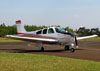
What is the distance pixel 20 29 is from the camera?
23.1m

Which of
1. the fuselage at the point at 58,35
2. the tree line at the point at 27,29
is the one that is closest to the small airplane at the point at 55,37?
the fuselage at the point at 58,35

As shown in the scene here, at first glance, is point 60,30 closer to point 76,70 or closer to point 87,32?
point 76,70

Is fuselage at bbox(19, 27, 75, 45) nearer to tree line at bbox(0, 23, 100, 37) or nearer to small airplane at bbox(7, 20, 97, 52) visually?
small airplane at bbox(7, 20, 97, 52)

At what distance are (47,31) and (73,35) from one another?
9.30ft

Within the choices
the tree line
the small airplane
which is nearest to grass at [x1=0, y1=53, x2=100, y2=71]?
the small airplane

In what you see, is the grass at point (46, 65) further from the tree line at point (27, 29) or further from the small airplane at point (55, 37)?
the tree line at point (27, 29)

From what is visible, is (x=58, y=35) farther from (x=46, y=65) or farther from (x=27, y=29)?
(x=27, y=29)

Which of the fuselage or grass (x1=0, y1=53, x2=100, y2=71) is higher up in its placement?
the fuselage

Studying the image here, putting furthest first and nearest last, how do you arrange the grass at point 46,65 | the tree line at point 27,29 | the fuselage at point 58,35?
1. the tree line at point 27,29
2. the fuselage at point 58,35
3. the grass at point 46,65

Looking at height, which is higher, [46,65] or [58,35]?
[58,35]

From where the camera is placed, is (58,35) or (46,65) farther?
(58,35)

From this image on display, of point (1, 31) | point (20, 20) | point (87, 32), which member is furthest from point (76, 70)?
point (87, 32)

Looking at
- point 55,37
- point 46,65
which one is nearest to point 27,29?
→ point 55,37

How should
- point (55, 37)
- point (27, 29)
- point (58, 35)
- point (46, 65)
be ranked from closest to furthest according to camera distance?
1. point (46, 65)
2. point (58, 35)
3. point (55, 37)
4. point (27, 29)
